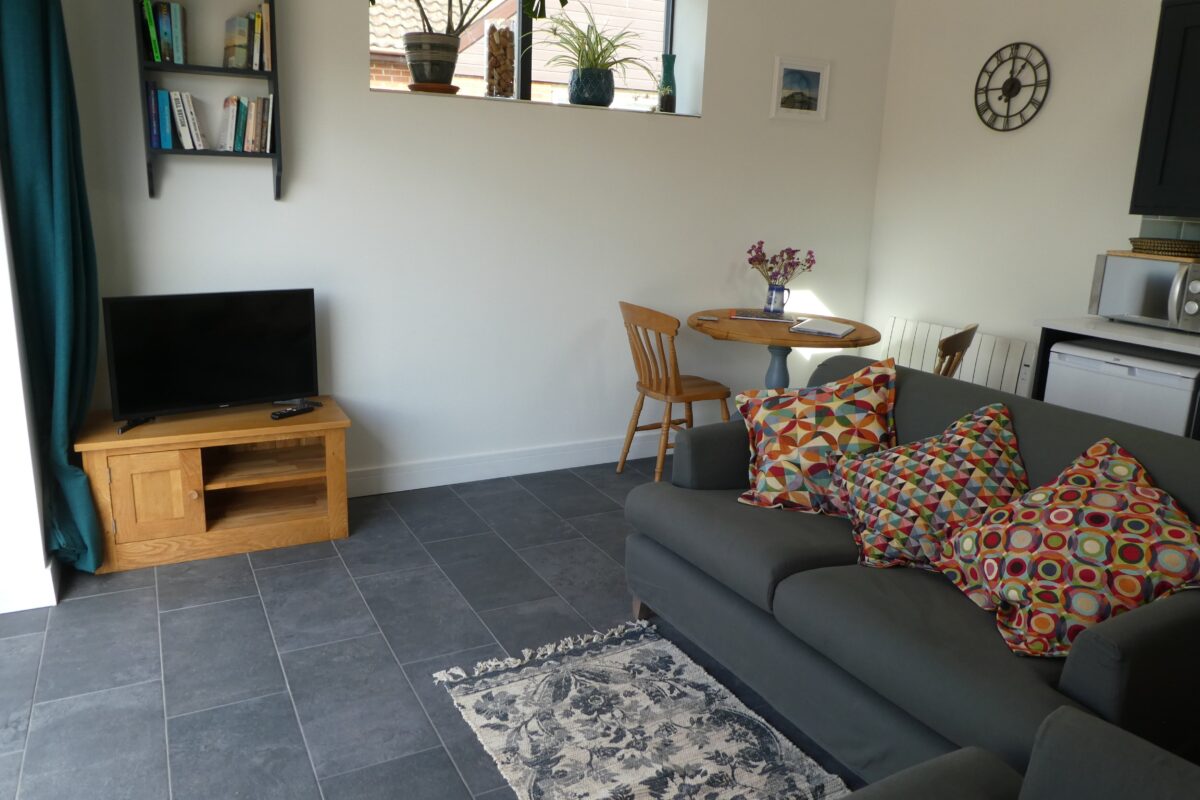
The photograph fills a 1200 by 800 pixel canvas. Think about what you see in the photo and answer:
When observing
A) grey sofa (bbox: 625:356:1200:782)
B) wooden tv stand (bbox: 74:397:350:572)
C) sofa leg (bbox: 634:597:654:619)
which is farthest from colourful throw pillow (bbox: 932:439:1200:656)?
wooden tv stand (bbox: 74:397:350:572)

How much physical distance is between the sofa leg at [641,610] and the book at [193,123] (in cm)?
220

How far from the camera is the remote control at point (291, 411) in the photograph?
130 inches

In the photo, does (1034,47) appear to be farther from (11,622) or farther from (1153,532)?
(11,622)

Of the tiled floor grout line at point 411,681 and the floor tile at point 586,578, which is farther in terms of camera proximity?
the floor tile at point 586,578

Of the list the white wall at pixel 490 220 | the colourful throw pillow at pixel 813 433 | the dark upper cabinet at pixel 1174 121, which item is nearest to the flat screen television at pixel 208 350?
the white wall at pixel 490 220

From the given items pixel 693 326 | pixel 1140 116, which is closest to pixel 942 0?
pixel 1140 116

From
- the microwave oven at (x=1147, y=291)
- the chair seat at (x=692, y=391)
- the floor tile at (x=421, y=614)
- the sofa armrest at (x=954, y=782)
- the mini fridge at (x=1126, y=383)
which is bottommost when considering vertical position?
the floor tile at (x=421, y=614)

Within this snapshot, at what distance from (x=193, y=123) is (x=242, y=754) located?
7.11 feet

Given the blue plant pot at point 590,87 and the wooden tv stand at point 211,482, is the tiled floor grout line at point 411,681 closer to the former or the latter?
the wooden tv stand at point 211,482

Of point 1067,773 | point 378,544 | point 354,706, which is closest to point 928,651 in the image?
point 1067,773

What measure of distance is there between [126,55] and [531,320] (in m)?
1.84

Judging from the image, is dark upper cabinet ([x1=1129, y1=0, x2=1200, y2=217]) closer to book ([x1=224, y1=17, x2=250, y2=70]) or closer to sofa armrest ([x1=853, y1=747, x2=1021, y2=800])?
sofa armrest ([x1=853, y1=747, x2=1021, y2=800])

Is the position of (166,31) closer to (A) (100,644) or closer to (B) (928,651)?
(A) (100,644)

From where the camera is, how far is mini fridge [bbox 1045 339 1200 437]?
10.0ft
